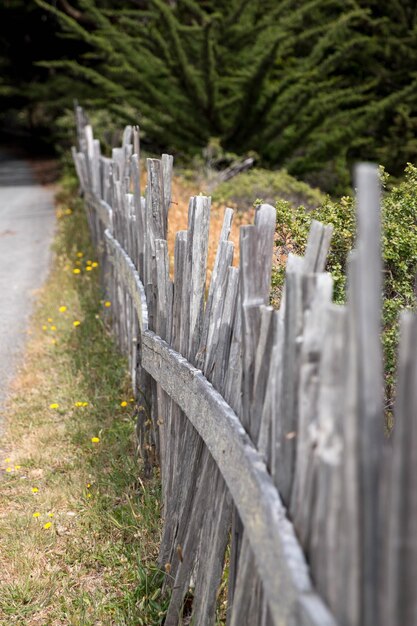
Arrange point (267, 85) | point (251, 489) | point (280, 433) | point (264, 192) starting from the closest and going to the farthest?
1. point (280, 433)
2. point (251, 489)
3. point (264, 192)
4. point (267, 85)

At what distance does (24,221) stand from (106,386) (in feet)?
28.4

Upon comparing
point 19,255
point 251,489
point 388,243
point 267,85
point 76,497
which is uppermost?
point 267,85

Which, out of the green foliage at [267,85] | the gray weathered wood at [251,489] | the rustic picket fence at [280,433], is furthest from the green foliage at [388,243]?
the green foliage at [267,85]

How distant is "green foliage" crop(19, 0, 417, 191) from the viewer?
510 inches

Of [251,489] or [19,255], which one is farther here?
[19,255]

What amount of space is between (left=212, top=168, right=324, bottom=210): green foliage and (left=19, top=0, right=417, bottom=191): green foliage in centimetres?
274

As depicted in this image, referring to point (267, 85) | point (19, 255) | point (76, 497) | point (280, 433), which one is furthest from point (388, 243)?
point (267, 85)

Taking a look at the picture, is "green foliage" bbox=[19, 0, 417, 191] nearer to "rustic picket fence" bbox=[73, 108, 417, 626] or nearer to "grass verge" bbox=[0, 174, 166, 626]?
"grass verge" bbox=[0, 174, 166, 626]

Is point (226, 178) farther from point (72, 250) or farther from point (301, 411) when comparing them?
point (301, 411)

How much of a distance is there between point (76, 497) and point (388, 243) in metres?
1.90

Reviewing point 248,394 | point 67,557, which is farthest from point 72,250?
point 248,394

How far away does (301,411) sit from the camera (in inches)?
67.9

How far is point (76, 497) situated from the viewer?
Result: 13.3 feet

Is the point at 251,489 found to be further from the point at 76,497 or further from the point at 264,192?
the point at 264,192
